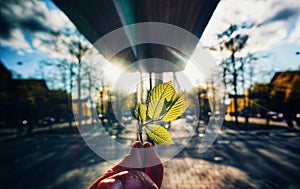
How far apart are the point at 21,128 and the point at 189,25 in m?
Answer: 20.2

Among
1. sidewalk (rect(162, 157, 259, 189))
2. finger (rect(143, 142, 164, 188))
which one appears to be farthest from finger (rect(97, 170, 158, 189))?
sidewalk (rect(162, 157, 259, 189))

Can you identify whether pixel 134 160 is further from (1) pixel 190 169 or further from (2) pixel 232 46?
(2) pixel 232 46

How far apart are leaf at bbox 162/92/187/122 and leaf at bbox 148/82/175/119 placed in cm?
2

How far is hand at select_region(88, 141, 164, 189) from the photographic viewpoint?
57 centimetres

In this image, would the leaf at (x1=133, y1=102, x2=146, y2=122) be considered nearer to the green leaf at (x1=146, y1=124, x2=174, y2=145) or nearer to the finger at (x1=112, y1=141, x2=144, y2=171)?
the green leaf at (x1=146, y1=124, x2=174, y2=145)

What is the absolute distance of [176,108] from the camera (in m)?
0.51

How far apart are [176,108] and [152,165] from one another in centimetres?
34

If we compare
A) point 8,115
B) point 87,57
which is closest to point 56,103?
point 8,115

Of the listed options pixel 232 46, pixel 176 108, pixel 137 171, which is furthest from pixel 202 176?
pixel 232 46

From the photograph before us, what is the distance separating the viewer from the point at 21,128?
17.2 meters

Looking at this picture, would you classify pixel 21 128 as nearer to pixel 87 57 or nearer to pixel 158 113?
pixel 87 57

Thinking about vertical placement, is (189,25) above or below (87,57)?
below

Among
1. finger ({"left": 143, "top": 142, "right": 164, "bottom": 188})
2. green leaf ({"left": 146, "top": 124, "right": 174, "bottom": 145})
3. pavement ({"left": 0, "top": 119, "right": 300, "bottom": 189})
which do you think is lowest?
pavement ({"left": 0, "top": 119, "right": 300, "bottom": 189})

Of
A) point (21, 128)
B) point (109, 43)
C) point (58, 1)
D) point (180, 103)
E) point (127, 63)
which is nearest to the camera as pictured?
point (180, 103)
